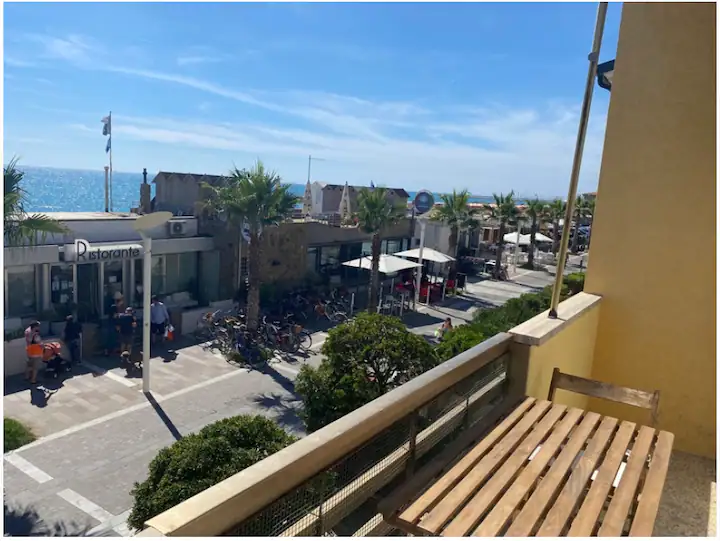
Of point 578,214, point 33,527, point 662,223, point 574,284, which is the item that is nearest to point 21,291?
point 33,527

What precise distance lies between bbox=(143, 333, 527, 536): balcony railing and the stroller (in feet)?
36.0

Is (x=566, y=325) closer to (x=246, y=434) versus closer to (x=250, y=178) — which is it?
(x=246, y=434)

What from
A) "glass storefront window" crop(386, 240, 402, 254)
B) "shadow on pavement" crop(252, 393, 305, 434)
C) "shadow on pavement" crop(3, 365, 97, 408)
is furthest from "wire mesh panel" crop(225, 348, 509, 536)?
"glass storefront window" crop(386, 240, 402, 254)

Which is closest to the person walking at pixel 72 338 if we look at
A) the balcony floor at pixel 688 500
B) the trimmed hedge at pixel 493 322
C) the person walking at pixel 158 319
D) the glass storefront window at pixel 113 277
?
the person walking at pixel 158 319

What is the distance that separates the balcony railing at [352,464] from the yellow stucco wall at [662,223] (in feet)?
7.47

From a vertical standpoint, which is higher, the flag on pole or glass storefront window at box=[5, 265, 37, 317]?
the flag on pole

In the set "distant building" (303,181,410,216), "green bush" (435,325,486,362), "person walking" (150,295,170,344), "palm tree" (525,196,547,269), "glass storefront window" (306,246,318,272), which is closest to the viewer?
"green bush" (435,325,486,362)

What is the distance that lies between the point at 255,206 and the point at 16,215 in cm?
554

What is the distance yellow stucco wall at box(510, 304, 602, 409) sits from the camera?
4.08 metres

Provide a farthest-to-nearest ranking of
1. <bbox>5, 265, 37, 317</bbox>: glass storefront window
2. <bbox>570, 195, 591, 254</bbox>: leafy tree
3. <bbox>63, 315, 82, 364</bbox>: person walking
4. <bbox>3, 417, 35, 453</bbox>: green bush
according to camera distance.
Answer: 1. <bbox>570, 195, 591, 254</bbox>: leafy tree
2. <bbox>5, 265, 37, 317</bbox>: glass storefront window
3. <bbox>63, 315, 82, 364</bbox>: person walking
4. <bbox>3, 417, 35, 453</bbox>: green bush

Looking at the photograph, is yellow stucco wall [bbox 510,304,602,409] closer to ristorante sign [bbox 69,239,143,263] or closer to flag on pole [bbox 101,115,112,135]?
ristorante sign [bbox 69,239,143,263]

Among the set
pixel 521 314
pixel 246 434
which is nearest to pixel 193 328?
pixel 521 314

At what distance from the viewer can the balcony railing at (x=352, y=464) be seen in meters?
1.92

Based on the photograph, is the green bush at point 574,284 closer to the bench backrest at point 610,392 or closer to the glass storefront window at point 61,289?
the glass storefront window at point 61,289
